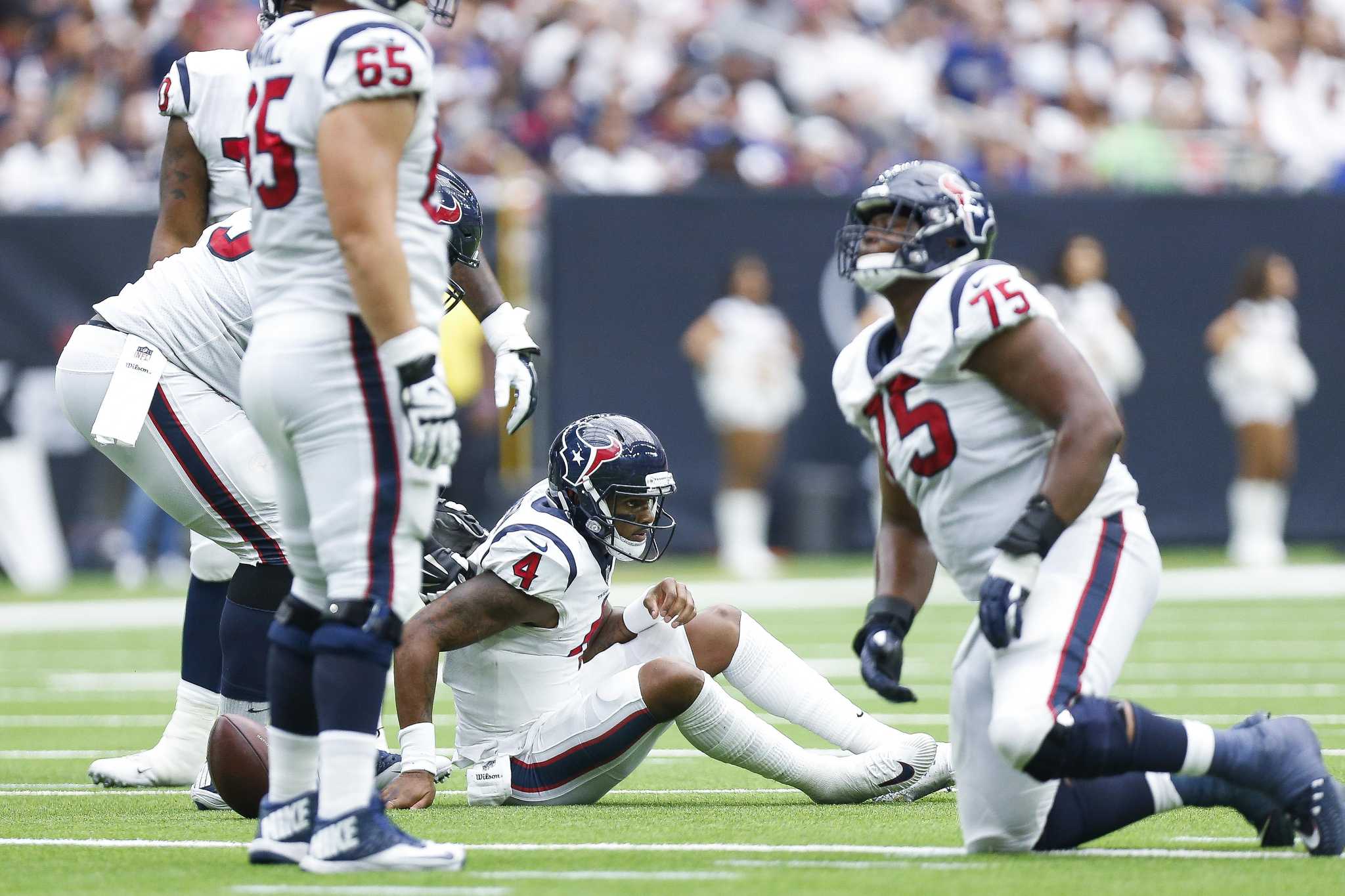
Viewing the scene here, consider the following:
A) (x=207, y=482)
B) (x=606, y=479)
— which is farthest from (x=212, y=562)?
(x=606, y=479)

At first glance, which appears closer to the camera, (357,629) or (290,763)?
(357,629)

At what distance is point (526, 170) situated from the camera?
44.0 ft

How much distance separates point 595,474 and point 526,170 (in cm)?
883

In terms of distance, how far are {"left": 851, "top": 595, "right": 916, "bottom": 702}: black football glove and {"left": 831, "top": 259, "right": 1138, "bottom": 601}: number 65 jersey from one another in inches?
6.0

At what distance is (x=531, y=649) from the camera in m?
4.80

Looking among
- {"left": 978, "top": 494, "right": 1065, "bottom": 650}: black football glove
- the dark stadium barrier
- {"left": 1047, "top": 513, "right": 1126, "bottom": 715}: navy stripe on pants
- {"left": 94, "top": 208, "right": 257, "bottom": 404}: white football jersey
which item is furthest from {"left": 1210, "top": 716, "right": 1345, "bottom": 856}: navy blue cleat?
the dark stadium barrier

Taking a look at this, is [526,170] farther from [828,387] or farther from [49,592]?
[49,592]

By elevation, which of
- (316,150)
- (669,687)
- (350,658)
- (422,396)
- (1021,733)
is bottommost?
(669,687)

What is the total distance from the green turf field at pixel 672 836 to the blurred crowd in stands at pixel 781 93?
674 centimetres

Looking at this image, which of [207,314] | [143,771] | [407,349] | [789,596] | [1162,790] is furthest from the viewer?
[789,596]

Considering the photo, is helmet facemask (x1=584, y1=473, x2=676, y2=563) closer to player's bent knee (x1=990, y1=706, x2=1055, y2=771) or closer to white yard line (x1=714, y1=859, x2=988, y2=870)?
white yard line (x1=714, y1=859, x2=988, y2=870)

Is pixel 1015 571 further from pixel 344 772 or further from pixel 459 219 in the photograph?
pixel 459 219

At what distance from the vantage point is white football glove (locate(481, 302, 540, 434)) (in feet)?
15.4

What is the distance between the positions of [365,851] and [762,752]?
1271 mm
